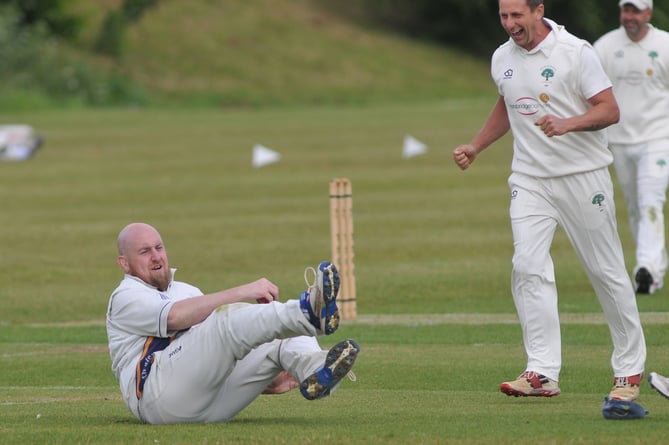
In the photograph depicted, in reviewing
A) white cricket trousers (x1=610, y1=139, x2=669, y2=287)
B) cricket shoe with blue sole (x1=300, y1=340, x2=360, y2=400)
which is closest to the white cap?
white cricket trousers (x1=610, y1=139, x2=669, y2=287)

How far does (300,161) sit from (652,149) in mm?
19240

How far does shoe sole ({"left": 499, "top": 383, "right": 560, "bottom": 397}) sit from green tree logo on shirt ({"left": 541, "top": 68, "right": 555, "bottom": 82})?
188 centimetres

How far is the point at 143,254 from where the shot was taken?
821 centimetres

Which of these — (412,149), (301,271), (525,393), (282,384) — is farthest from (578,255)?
(412,149)

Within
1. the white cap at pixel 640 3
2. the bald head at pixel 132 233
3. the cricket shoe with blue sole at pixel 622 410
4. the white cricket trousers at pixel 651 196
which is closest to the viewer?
the cricket shoe with blue sole at pixel 622 410

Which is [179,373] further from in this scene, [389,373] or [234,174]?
[234,174]

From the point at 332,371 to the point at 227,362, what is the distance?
604 millimetres

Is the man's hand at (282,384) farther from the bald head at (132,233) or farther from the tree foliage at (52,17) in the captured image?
the tree foliage at (52,17)

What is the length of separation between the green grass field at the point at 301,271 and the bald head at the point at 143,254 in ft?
2.84

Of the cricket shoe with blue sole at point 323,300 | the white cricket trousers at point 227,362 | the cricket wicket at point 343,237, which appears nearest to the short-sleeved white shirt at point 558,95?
the white cricket trousers at point 227,362

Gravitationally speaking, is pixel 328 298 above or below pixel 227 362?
above

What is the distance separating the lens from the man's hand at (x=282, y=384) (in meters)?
8.19

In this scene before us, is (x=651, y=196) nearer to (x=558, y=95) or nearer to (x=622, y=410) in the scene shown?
(x=558, y=95)

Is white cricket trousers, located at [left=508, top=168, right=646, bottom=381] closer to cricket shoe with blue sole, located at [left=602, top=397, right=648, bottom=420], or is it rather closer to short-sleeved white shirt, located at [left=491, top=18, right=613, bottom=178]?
short-sleeved white shirt, located at [left=491, top=18, right=613, bottom=178]
